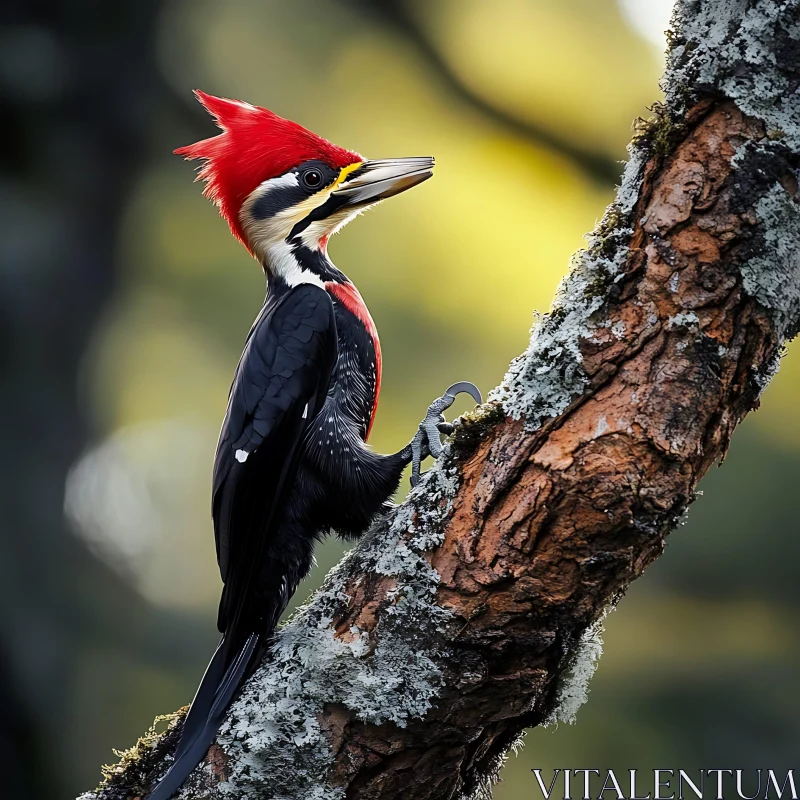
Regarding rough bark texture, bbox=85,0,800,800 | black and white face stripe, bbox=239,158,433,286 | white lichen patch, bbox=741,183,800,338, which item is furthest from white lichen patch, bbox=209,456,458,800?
black and white face stripe, bbox=239,158,433,286

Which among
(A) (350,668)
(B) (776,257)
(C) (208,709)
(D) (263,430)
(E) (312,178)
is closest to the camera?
(B) (776,257)


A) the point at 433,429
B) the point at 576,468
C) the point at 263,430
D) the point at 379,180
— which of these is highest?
the point at 379,180

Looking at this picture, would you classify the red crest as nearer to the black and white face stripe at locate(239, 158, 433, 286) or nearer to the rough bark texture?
the black and white face stripe at locate(239, 158, 433, 286)

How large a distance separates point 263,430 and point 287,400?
85 mm

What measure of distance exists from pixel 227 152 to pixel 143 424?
1.76 meters

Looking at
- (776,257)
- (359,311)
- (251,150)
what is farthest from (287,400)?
(776,257)

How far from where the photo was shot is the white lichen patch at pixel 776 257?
119 cm

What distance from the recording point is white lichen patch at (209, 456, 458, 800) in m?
1.41

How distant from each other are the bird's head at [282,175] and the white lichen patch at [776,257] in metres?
1.17

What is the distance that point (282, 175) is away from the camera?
2.25 meters

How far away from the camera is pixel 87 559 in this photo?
3.75 meters

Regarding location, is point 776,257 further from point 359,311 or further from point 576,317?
point 359,311

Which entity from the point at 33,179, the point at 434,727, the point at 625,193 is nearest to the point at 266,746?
the point at 434,727

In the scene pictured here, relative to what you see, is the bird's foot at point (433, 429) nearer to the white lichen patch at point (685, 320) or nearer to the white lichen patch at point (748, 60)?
the white lichen patch at point (685, 320)
